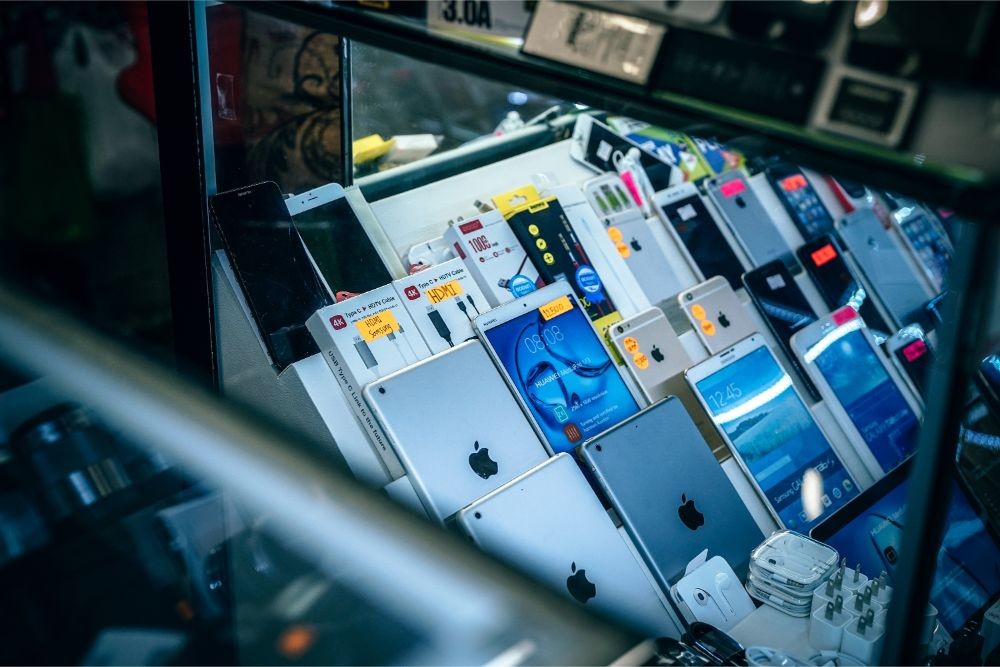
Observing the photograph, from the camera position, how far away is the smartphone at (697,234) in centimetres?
304

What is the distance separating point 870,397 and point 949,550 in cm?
58

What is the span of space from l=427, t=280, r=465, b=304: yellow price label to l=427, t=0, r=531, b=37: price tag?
1.03m

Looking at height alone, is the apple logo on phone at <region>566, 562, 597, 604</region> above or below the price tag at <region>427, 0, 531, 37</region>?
below

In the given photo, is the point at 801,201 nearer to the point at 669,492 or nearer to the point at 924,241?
the point at 924,241

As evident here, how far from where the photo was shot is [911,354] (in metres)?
3.04

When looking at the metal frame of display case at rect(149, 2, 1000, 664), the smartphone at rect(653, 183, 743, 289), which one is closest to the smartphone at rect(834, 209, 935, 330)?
the smartphone at rect(653, 183, 743, 289)

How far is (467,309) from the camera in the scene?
2.49 meters

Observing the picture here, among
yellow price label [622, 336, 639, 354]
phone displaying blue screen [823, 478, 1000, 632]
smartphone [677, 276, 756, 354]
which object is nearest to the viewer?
phone displaying blue screen [823, 478, 1000, 632]

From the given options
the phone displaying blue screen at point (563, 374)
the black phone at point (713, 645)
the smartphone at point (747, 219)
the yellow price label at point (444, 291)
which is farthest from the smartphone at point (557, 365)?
the smartphone at point (747, 219)

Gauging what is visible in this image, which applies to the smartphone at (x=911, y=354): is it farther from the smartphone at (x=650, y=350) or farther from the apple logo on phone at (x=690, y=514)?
the apple logo on phone at (x=690, y=514)

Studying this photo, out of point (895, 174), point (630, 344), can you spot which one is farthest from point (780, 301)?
point (895, 174)

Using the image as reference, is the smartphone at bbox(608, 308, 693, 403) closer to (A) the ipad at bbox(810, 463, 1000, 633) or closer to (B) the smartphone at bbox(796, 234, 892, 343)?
(A) the ipad at bbox(810, 463, 1000, 633)

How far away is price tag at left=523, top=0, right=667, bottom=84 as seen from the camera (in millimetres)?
1301

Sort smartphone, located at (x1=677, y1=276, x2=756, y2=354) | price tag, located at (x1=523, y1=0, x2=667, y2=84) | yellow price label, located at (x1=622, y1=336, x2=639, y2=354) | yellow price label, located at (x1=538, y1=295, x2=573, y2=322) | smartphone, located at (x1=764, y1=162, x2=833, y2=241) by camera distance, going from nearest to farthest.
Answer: price tag, located at (x1=523, y1=0, x2=667, y2=84) < yellow price label, located at (x1=538, y1=295, x2=573, y2=322) < yellow price label, located at (x1=622, y1=336, x2=639, y2=354) < smartphone, located at (x1=677, y1=276, x2=756, y2=354) < smartphone, located at (x1=764, y1=162, x2=833, y2=241)
